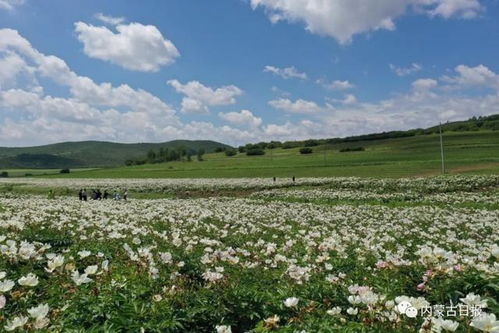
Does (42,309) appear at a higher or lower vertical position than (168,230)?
higher

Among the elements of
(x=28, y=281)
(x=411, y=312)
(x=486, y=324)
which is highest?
(x=28, y=281)

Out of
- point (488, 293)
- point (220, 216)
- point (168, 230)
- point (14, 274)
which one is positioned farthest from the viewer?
point (220, 216)

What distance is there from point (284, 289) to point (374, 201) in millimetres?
31643

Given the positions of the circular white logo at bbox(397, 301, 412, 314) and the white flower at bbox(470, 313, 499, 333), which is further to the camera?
the circular white logo at bbox(397, 301, 412, 314)

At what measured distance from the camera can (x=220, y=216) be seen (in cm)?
1892

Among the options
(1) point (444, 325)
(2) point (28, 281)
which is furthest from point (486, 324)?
(2) point (28, 281)

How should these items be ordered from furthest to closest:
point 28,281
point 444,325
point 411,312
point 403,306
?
point 28,281, point 403,306, point 411,312, point 444,325

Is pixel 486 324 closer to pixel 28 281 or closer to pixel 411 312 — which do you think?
pixel 411 312

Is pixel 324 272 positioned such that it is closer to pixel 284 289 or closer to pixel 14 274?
pixel 284 289

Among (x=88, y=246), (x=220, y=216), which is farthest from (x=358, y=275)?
(x=220, y=216)

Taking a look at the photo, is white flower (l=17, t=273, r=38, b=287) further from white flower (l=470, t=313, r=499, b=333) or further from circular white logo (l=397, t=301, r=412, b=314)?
white flower (l=470, t=313, r=499, b=333)

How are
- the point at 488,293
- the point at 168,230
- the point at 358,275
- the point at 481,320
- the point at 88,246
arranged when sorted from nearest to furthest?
the point at 481,320
the point at 488,293
the point at 358,275
the point at 88,246
the point at 168,230

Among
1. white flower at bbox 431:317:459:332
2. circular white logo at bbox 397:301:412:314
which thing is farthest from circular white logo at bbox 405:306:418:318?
white flower at bbox 431:317:459:332

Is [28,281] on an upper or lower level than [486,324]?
upper
